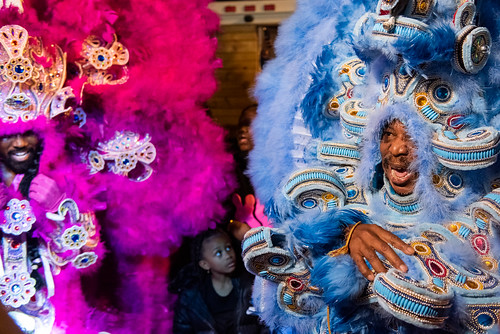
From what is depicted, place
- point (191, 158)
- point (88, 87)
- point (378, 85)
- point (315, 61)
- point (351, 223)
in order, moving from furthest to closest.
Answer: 1. point (191, 158)
2. point (88, 87)
3. point (315, 61)
4. point (378, 85)
5. point (351, 223)

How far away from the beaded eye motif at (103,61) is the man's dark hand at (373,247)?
4.39 feet

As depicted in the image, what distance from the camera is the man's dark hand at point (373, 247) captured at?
1.45 m

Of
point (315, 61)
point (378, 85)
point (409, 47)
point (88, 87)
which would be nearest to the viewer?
point (409, 47)

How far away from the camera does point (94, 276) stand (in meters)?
2.52

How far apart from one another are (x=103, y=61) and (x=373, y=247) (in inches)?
56.8

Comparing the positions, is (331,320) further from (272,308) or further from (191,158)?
(191,158)

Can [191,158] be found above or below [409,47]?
below

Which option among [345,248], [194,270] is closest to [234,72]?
[194,270]

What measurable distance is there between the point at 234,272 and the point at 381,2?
1.51 meters

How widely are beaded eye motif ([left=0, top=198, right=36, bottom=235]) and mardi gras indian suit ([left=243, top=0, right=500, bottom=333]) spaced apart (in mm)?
915

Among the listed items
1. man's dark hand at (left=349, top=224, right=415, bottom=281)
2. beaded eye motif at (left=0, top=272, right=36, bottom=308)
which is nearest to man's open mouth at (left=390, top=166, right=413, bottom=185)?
man's dark hand at (left=349, top=224, right=415, bottom=281)

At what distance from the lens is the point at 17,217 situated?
87.1 inches

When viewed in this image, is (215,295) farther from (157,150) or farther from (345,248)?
(345,248)

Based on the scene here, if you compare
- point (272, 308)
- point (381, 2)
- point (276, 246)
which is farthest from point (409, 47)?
point (272, 308)
